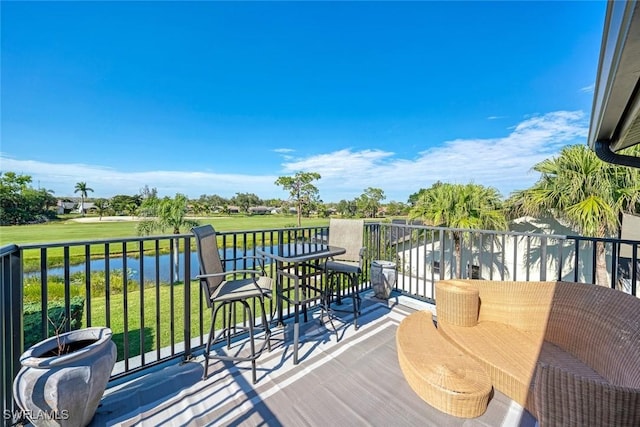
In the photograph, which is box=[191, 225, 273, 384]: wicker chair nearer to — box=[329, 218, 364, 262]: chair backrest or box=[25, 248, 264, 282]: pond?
box=[25, 248, 264, 282]: pond

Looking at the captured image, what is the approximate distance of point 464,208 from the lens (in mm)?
7359

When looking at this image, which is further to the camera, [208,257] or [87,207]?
[87,207]

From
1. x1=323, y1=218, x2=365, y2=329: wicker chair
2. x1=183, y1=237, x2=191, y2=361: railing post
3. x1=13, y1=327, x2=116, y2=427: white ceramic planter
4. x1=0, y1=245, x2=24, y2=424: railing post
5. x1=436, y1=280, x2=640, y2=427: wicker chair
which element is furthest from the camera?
x1=323, y1=218, x2=365, y2=329: wicker chair

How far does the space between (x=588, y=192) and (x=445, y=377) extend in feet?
21.8

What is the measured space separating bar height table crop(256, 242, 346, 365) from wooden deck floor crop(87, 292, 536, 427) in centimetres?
32

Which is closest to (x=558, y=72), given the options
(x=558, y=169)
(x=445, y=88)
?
(x=558, y=169)

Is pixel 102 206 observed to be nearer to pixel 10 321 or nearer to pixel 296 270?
pixel 10 321

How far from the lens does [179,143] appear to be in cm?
2347

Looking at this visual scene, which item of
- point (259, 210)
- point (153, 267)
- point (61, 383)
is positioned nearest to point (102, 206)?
point (259, 210)

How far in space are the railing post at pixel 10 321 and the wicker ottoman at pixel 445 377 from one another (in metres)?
2.59

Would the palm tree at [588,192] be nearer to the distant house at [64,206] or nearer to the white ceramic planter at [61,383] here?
the white ceramic planter at [61,383]

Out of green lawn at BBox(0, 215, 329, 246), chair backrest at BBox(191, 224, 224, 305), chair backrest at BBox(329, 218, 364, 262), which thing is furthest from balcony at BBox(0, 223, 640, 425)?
green lawn at BBox(0, 215, 329, 246)

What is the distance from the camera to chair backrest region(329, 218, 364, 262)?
3400 mm

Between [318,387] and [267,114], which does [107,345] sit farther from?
[267,114]
